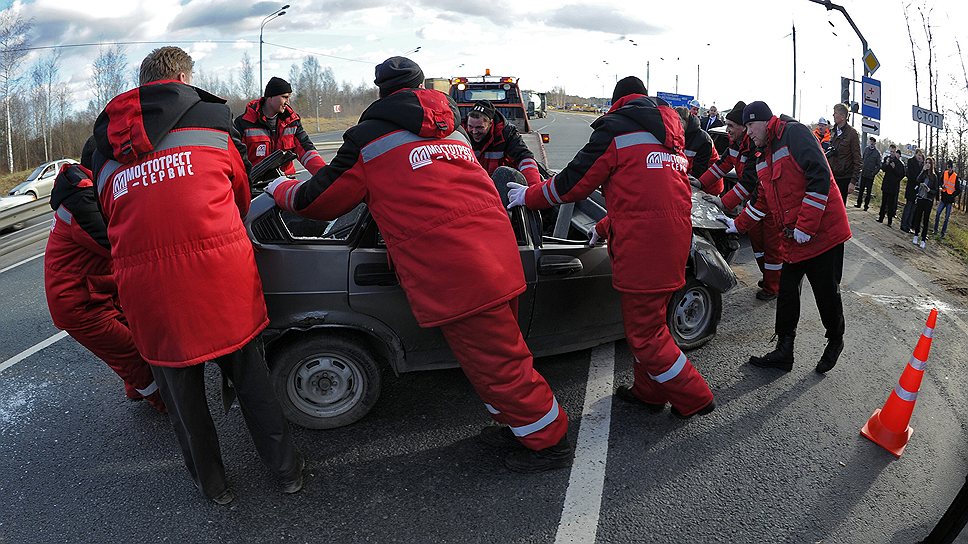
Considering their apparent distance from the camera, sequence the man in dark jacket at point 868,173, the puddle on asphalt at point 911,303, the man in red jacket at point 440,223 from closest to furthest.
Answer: the man in red jacket at point 440,223 < the puddle on asphalt at point 911,303 < the man in dark jacket at point 868,173

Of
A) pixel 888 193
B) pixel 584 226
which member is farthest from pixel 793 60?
pixel 584 226

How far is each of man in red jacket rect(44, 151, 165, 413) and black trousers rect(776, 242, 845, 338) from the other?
14.1ft

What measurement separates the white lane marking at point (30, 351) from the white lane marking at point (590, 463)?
4.37 metres

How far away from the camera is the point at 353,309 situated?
378 centimetres

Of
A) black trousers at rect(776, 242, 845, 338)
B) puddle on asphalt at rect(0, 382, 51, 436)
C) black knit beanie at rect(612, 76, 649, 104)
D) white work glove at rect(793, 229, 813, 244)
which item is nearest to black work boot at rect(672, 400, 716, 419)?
black trousers at rect(776, 242, 845, 338)

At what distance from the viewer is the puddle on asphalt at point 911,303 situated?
21.3 feet

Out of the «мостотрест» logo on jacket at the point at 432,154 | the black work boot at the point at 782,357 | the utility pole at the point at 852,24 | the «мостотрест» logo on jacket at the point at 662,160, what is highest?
the utility pole at the point at 852,24

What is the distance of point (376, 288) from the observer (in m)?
3.80

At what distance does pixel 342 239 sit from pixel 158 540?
1.78 meters

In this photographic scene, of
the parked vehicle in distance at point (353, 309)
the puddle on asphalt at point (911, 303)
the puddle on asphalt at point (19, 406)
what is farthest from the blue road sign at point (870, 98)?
the puddle on asphalt at point (19, 406)

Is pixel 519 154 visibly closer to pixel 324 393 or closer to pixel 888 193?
pixel 324 393

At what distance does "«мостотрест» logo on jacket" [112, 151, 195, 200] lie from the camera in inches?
113

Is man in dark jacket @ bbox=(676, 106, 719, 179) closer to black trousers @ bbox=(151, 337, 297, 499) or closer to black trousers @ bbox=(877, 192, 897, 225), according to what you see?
black trousers @ bbox=(877, 192, 897, 225)

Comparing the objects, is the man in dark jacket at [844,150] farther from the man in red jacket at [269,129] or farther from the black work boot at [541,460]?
the black work boot at [541,460]
